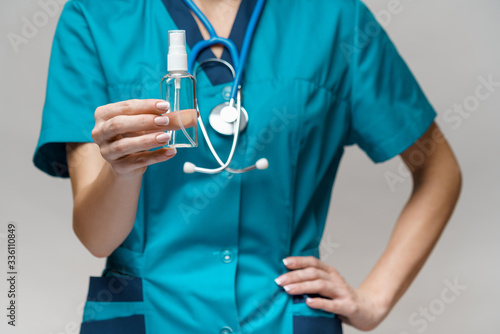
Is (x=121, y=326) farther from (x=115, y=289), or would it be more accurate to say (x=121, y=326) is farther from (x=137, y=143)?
(x=137, y=143)

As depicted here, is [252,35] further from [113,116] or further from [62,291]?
[62,291]

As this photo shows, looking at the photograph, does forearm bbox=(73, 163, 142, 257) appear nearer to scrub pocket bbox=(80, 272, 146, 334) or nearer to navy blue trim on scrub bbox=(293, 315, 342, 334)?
scrub pocket bbox=(80, 272, 146, 334)

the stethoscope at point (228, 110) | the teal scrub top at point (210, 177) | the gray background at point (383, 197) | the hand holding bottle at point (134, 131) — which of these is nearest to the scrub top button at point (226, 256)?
the teal scrub top at point (210, 177)

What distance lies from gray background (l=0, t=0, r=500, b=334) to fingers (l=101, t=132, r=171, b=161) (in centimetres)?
86

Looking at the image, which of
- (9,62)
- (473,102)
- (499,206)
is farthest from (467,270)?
(9,62)

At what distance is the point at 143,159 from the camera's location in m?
0.92

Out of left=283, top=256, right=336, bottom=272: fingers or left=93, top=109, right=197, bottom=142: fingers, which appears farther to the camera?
left=283, top=256, right=336, bottom=272: fingers

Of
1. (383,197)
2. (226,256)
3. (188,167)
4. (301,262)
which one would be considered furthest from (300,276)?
(383,197)

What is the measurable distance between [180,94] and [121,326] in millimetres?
372

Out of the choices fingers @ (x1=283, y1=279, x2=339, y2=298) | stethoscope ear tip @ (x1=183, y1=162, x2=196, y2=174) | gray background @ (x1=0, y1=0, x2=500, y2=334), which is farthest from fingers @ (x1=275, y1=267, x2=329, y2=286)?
gray background @ (x1=0, y1=0, x2=500, y2=334)

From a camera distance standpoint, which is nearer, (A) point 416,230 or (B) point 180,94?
(B) point 180,94

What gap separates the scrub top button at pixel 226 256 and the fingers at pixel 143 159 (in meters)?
0.25

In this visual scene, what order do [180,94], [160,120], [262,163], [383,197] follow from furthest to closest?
[383,197] < [262,163] < [180,94] < [160,120]

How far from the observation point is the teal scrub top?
112 cm
